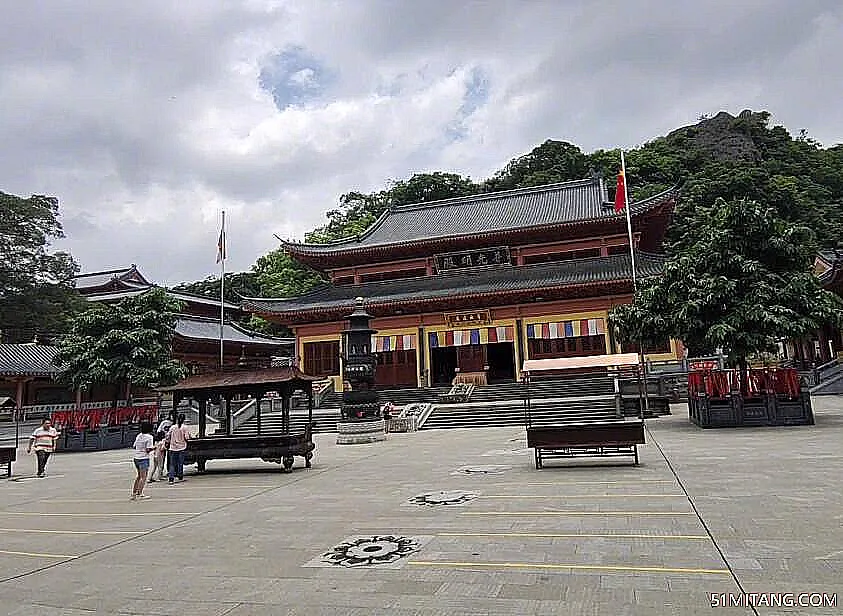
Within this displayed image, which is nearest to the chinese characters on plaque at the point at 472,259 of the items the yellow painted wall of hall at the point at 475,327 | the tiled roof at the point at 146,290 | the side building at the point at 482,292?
the side building at the point at 482,292

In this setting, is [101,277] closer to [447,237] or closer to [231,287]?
[231,287]

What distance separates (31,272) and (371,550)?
33.9 m

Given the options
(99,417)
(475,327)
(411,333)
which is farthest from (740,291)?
(99,417)

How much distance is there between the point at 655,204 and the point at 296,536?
27.7 m

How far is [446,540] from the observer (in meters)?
6.42

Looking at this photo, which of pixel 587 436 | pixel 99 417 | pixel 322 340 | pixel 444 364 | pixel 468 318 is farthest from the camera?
pixel 444 364

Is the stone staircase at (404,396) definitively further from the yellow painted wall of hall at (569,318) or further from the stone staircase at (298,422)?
the yellow painted wall of hall at (569,318)

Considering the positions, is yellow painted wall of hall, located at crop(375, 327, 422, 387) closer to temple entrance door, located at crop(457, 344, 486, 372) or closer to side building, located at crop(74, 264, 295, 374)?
temple entrance door, located at crop(457, 344, 486, 372)

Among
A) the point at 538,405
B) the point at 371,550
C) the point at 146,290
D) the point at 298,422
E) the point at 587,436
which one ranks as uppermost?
the point at 146,290

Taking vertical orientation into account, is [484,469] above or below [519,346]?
below

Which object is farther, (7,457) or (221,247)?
(221,247)

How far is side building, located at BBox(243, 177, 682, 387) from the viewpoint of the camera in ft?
101

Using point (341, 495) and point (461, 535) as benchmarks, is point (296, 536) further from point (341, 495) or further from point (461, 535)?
point (341, 495)

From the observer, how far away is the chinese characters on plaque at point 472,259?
3406cm
